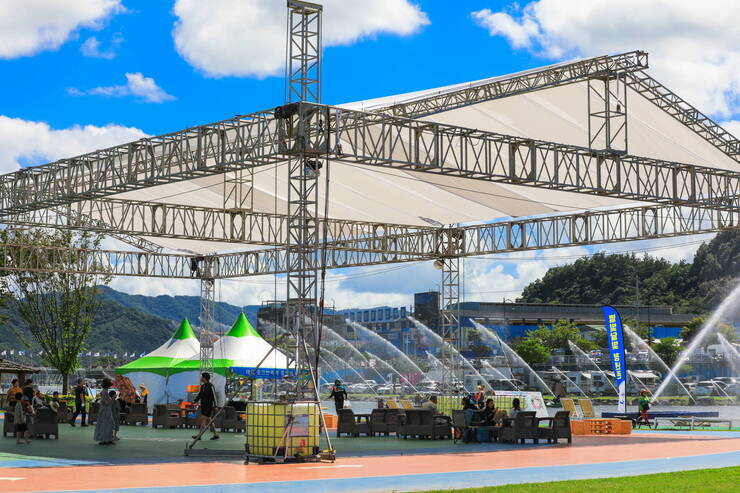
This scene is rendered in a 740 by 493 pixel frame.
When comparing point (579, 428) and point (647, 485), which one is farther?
point (579, 428)

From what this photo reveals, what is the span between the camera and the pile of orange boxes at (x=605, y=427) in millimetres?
27984

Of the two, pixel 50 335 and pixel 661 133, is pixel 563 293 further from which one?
pixel 661 133

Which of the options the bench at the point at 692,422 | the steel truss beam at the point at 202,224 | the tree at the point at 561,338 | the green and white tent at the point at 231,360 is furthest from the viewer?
the tree at the point at 561,338

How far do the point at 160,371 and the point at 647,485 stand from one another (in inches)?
1189

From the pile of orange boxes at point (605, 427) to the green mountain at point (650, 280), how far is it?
→ 82.9 metres

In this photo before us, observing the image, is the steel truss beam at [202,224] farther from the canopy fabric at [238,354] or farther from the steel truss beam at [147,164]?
the canopy fabric at [238,354]

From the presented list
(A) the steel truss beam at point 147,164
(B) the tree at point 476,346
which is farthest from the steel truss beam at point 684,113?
(B) the tree at point 476,346

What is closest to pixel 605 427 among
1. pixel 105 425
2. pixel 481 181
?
pixel 481 181

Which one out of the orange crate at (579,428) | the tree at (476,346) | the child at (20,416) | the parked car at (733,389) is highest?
the tree at (476,346)

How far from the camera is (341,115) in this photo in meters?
20.7

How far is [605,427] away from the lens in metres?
28.1

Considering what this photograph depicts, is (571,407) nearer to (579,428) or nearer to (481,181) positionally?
(579,428)

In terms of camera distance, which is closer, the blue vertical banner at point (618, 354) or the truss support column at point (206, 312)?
the blue vertical banner at point (618, 354)

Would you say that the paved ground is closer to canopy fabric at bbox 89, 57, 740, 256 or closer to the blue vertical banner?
the blue vertical banner
